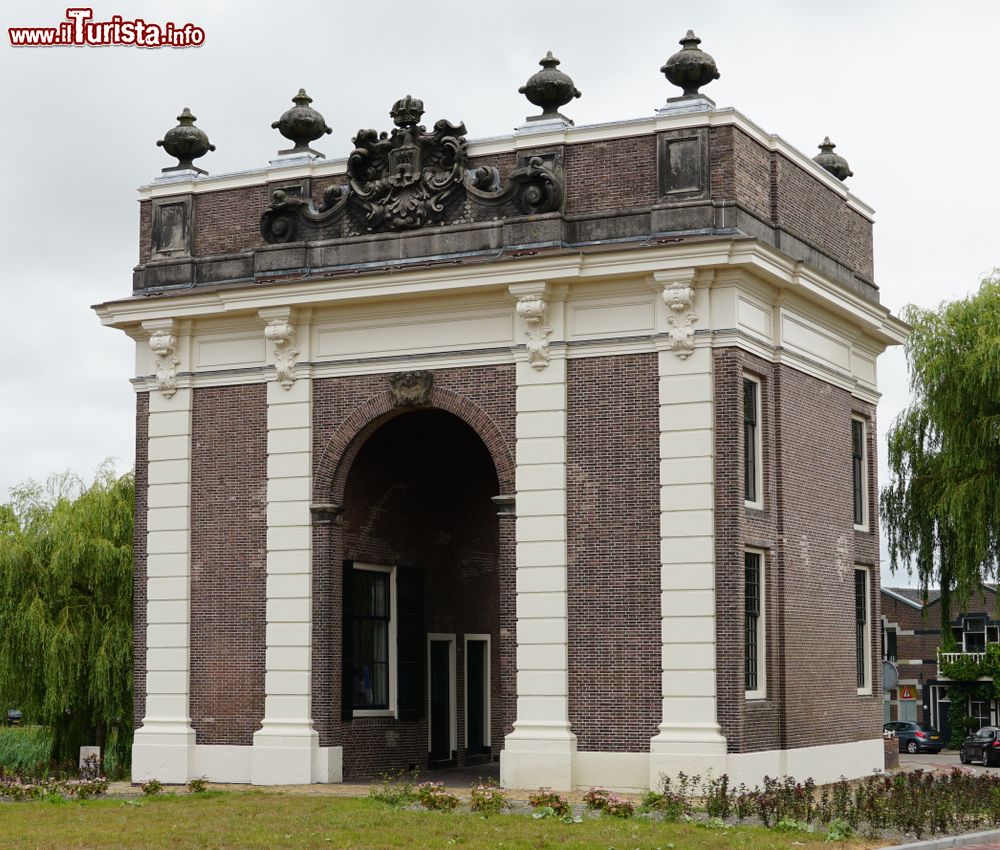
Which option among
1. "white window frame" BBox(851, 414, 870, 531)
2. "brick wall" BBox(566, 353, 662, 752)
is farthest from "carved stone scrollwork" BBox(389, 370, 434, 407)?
"white window frame" BBox(851, 414, 870, 531)

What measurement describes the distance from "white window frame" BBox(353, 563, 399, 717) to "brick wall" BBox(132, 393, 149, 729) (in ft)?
11.4

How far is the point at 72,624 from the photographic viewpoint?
32.0m

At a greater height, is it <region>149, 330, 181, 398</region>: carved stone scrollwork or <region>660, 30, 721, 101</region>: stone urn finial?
<region>660, 30, 721, 101</region>: stone urn finial

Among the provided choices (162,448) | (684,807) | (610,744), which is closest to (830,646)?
(610,744)

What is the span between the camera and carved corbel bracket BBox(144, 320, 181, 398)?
87.2 ft

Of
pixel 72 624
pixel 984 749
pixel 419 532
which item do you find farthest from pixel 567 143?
pixel 984 749

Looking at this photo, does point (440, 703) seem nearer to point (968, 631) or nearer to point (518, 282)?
point (518, 282)

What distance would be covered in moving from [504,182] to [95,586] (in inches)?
502

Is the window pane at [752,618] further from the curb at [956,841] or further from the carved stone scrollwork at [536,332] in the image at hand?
the curb at [956,841]

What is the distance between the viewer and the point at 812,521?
25750mm

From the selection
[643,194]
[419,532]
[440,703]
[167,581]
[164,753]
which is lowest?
[164,753]

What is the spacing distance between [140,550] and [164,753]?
325cm

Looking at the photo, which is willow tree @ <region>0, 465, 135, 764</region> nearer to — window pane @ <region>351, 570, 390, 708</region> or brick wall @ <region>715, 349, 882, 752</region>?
window pane @ <region>351, 570, 390, 708</region>

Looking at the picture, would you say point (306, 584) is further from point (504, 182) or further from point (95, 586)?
point (95, 586)
